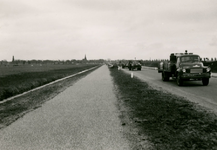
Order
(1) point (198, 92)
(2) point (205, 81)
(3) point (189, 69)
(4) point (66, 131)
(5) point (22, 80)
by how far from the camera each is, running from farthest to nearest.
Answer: (5) point (22, 80), (2) point (205, 81), (3) point (189, 69), (1) point (198, 92), (4) point (66, 131)

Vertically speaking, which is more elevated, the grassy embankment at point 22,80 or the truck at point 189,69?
the truck at point 189,69

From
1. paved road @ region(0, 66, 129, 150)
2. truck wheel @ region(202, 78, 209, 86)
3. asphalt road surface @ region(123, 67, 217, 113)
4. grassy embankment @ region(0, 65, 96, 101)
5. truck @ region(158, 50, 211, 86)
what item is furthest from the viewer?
truck wheel @ region(202, 78, 209, 86)

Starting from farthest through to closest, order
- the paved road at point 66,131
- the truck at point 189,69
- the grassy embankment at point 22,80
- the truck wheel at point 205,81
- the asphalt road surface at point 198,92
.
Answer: the truck wheel at point 205,81 < the truck at point 189,69 < the grassy embankment at point 22,80 < the asphalt road surface at point 198,92 < the paved road at point 66,131

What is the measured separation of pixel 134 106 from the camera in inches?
350

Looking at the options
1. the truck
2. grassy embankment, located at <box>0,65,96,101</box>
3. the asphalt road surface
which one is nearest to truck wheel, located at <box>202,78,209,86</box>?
the truck

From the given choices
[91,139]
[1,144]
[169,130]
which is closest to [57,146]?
[91,139]

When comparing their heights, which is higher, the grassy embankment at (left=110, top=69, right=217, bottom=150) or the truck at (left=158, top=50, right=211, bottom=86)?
the truck at (left=158, top=50, right=211, bottom=86)

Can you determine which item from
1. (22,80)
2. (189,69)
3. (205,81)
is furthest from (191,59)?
(22,80)

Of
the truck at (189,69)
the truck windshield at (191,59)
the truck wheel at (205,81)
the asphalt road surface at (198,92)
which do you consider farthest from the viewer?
the truck windshield at (191,59)

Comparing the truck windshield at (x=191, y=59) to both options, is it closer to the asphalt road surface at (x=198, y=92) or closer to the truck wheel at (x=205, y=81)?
the truck wheel at (x=205, y=81)

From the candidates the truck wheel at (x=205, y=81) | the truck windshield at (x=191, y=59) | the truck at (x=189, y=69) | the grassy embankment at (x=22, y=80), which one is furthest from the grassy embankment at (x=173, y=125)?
the truck windshield at (x=191, y=59)

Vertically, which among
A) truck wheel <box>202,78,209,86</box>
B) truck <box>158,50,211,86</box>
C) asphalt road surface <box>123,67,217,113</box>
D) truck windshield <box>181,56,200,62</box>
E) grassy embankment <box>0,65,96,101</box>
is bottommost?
grassy embankment <box>0,65,96,101</box>

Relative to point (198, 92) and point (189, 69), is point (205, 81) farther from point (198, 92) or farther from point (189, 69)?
point (198, 92)

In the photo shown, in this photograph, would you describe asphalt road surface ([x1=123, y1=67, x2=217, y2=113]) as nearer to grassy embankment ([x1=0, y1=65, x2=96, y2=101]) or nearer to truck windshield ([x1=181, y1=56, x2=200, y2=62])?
truck windshield ([x1=181, y1=56, x2=200, y2=62])
